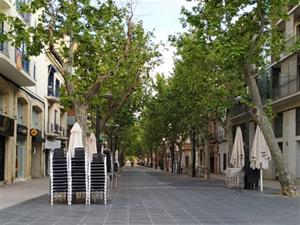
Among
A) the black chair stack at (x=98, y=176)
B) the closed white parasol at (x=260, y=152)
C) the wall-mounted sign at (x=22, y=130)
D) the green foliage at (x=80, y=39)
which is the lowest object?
the black chair stack at (x=98, y=176)

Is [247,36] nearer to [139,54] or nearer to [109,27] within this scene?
[109,27]

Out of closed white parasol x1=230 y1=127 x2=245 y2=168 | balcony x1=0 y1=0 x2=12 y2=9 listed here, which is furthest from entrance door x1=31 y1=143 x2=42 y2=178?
closed white parasol x1=230 y1=127 x2=245 y2=168

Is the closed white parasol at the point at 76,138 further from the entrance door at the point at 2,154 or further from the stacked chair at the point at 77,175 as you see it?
the entrance door at the point at 2,154

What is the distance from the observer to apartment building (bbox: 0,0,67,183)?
28047 mm

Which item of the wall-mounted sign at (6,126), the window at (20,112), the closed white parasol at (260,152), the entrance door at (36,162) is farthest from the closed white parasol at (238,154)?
the entrance door at (36,162)

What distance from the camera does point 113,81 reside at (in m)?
22.4

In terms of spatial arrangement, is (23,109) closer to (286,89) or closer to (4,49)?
(4,49)

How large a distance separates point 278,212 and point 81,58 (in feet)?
37.9

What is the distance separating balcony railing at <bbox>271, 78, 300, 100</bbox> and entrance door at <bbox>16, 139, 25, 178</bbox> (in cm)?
1800

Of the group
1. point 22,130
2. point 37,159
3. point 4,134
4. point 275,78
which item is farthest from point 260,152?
point 37,159

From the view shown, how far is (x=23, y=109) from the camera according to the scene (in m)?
35.8

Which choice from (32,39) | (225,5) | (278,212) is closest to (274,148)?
(225,5)

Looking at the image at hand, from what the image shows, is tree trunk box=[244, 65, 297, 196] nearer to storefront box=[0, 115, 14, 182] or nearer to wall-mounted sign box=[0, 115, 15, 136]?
wall-mounted sign box=[0, 115, 15, 136]

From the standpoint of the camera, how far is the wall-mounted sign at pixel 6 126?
28.1 m
